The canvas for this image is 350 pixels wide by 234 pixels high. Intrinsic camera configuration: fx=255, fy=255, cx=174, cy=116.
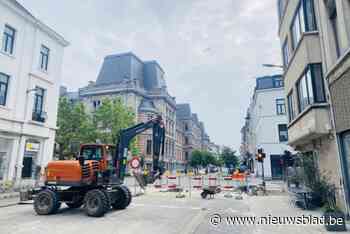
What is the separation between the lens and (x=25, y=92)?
17.7 metres

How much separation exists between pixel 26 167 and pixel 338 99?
62.8 feet

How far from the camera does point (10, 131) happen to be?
1633 cm

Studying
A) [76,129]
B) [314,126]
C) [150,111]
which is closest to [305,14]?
[314,126]

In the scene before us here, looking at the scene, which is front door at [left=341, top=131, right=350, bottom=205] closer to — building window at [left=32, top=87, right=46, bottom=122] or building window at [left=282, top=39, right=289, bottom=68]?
building window at [left=282, top=39, right=289, bottom=68]

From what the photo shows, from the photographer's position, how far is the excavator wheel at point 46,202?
10391 millimetres

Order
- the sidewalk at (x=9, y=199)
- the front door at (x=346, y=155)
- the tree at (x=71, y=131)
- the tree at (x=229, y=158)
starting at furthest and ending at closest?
the tree at (x=229, y=158) < the tree at (x=71, y=131) < the sidewalk at (x=9, y=199) < the front door at (x=346, y=155)

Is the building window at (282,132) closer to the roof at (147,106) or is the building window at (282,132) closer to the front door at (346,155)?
the roof at (147,106)

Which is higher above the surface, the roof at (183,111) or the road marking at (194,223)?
the roof at (183,111)

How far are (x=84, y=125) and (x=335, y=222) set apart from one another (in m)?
26.0

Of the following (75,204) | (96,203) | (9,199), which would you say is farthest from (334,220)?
(9,199)

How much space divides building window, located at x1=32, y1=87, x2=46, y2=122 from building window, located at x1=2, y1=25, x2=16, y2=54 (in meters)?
3.15

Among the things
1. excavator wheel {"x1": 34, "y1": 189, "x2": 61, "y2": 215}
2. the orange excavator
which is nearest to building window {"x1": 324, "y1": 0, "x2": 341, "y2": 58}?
the orange excavator

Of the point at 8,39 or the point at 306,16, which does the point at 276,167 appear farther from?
the point at 8,39

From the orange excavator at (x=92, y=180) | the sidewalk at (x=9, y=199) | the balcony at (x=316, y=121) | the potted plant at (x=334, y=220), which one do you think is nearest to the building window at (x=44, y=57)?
the sidewalk at (x=9, y=199)
